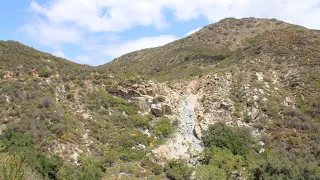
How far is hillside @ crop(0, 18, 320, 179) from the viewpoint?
1838 cm

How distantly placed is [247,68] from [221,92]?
6.73 meters

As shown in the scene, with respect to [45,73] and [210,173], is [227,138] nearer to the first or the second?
[210,173]

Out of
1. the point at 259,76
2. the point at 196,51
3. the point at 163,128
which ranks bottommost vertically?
the point at 163,128

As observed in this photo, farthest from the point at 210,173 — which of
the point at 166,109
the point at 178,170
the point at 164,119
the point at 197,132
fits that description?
the point at 166,109

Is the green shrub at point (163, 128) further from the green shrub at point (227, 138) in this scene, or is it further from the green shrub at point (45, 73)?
the green shrub at point (45, 73)

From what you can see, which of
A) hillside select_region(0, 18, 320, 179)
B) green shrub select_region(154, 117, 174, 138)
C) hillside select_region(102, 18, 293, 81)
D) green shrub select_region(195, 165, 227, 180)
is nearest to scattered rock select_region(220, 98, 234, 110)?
hillside select_region(0, 18, 320, 179)

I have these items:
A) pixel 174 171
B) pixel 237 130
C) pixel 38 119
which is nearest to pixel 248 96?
pixel 237 130

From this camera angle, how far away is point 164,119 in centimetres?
2620

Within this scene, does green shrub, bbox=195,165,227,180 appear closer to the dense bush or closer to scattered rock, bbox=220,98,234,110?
the dense bush

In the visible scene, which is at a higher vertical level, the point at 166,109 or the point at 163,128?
the point at 166,109

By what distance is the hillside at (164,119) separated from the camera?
1838 centimetres

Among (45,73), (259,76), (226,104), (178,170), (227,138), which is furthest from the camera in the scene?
(259,76)

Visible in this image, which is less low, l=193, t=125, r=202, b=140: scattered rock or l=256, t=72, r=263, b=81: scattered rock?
l=256, t=72, r=263, b=81: scattered rock

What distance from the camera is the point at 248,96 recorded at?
93.9 feet
